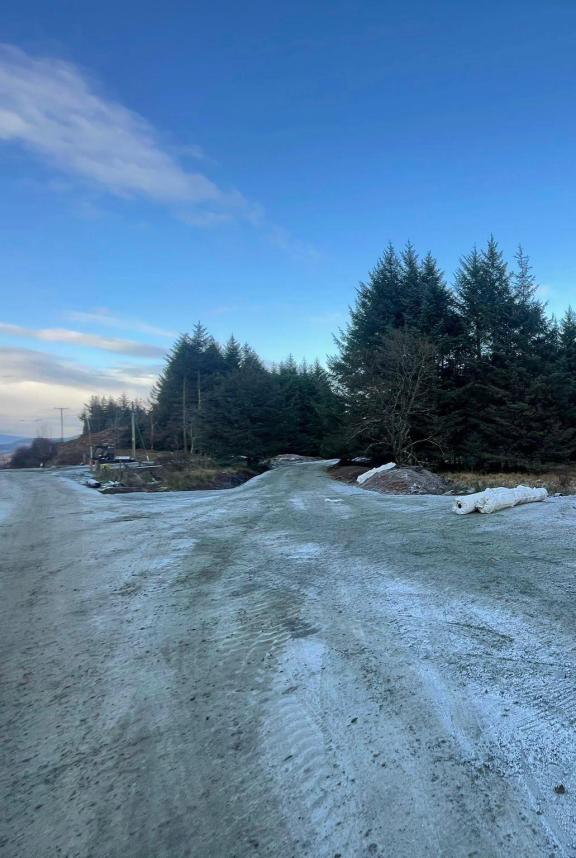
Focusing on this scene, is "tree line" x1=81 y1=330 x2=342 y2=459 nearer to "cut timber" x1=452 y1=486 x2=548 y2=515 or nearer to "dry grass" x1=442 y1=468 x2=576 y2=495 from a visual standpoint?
"dry grass" x1=442 y1=468 x2=576 y2=495

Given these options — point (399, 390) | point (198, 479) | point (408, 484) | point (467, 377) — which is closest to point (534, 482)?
point (408, 484)

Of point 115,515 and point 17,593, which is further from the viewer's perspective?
point 115,515

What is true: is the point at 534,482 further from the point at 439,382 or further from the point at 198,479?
the point at 198,479

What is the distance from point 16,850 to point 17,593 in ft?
9.57

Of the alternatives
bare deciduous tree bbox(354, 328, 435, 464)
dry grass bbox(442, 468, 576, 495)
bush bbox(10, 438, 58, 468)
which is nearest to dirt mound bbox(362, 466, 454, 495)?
dry grass bbox(442, 468, 576, 495)

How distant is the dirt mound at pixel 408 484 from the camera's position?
11.3 m

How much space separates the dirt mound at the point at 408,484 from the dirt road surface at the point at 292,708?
6.73m

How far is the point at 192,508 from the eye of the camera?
8852 mm

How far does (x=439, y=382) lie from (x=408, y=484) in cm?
882

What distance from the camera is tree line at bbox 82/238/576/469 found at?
57.3 ft

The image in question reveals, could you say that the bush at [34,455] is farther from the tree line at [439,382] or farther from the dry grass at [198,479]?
the dry grass at [198,479]

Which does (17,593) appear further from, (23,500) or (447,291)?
(447,291)

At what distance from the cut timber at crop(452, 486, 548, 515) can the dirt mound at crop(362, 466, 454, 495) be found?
141 inches

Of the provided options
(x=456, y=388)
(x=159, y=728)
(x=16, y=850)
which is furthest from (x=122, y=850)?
(x=456, y=388)
